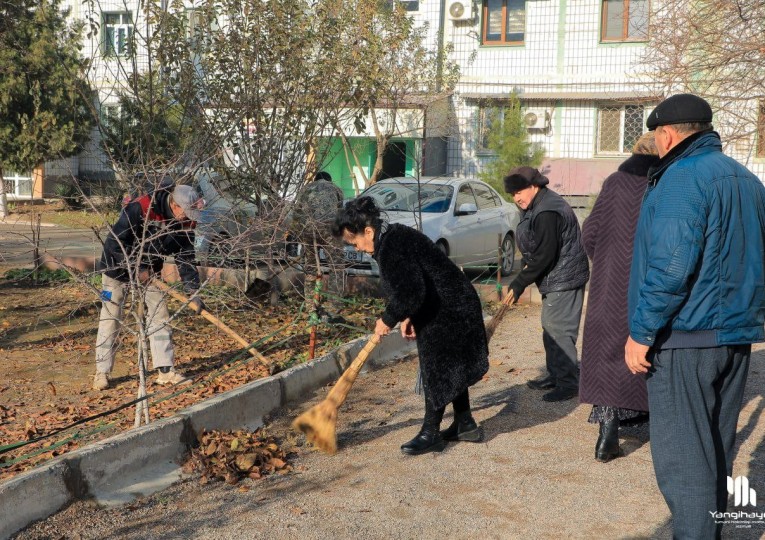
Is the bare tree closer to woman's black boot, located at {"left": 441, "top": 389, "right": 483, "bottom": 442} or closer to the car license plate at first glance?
the car license plate

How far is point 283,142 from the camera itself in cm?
938

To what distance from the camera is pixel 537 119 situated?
23453 millimetres

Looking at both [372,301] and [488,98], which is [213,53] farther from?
[488,98]

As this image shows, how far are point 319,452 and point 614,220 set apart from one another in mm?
2312

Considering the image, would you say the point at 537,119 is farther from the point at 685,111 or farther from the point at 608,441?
the point at 685,111

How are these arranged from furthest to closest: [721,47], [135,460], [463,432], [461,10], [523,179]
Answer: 1. [461,10]
2. [721,47]
3. [523,179]
4. [463,432]
5. [135,460]

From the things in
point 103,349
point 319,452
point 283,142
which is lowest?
point 319,452

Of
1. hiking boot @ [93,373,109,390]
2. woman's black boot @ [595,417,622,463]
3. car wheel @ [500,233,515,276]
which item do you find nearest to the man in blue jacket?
woman's black boot @ [595,417,622,463]

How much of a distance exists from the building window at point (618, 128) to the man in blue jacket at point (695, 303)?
65.6ft

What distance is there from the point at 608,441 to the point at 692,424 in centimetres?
177

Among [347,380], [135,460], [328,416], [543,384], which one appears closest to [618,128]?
[543,384]

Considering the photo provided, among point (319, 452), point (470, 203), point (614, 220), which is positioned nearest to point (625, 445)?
point (614, 220)

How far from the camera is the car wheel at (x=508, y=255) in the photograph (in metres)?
14.1

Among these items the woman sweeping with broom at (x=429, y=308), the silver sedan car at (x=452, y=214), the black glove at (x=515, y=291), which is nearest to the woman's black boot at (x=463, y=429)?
the woman sweeping with broom at (x=429, y=308)
